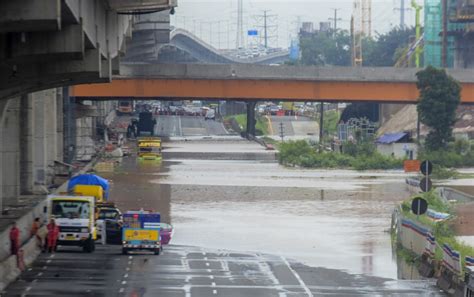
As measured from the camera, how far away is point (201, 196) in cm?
7412

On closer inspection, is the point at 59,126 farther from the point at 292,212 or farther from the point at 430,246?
the point at 430,246

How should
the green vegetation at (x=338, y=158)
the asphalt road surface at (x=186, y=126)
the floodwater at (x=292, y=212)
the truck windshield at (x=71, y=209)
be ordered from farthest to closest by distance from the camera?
the asphalt road surface at (x=186, y=126), the green vegetation at (x=338, y=158), the floodwater at (x=292, y=212), the truck windshield at (x=71, y=209)

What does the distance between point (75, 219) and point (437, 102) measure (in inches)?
2406

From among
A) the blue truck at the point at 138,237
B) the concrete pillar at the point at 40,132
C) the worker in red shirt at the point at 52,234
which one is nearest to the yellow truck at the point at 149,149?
the concrete pillar at the point at 40,132

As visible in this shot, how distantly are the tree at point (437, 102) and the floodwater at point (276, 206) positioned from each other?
809cm

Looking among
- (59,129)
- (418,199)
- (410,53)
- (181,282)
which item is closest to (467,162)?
(59,129)

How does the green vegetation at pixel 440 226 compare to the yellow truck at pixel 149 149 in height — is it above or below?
below

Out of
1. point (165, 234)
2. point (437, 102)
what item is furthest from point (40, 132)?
point (437, 102)

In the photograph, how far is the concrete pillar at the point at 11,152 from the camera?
61.8m

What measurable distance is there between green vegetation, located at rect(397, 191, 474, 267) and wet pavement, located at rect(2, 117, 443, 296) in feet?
4.76

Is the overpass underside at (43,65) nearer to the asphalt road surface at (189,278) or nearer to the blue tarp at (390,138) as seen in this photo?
the asphalt road surface at (189,278)

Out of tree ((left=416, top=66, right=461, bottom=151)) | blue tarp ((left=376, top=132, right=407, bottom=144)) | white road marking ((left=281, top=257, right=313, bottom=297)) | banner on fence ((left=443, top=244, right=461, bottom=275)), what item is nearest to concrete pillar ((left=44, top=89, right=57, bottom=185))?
tree ((left=416, top=66, right=461, bottom=151))

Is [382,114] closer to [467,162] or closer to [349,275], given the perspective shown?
[467,162]

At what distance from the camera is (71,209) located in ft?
160
